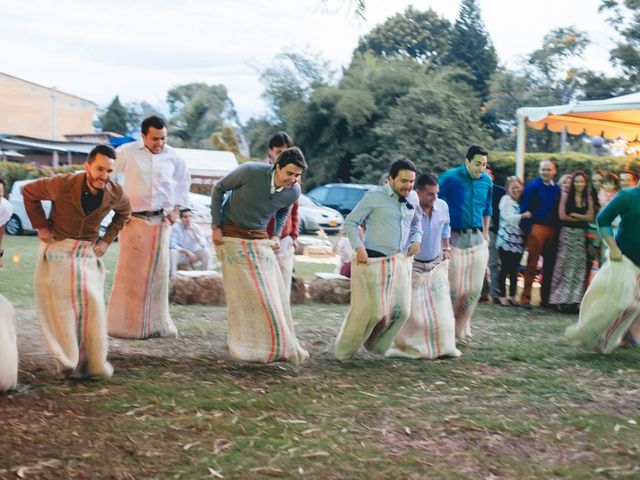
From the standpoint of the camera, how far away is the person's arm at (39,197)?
22.2ft

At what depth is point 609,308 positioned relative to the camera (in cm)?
845

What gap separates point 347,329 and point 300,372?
73 cm

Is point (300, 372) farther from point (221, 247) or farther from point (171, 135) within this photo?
point (171, 135)

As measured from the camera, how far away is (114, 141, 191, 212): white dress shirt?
27.7 ft

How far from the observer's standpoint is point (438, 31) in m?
56.5

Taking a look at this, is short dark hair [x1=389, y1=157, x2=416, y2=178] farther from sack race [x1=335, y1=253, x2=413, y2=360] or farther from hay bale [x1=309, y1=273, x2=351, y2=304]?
hay bale [x1=309, y1=273, x2=351, y2=304]

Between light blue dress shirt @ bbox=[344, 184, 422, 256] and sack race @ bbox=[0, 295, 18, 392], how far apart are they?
292 cm

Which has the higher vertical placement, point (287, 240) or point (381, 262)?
point (287, 240)

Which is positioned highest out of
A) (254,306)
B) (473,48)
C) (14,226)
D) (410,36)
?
(410,36)

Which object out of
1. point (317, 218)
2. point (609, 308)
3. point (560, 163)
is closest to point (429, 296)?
point (609, 308)

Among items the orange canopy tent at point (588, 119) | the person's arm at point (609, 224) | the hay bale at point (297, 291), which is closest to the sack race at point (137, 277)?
the person's arm at point (609, 224)

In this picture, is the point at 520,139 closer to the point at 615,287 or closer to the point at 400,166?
the point at 615,287

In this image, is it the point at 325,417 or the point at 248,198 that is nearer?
the point at 325,417

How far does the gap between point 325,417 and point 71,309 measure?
2.13m
